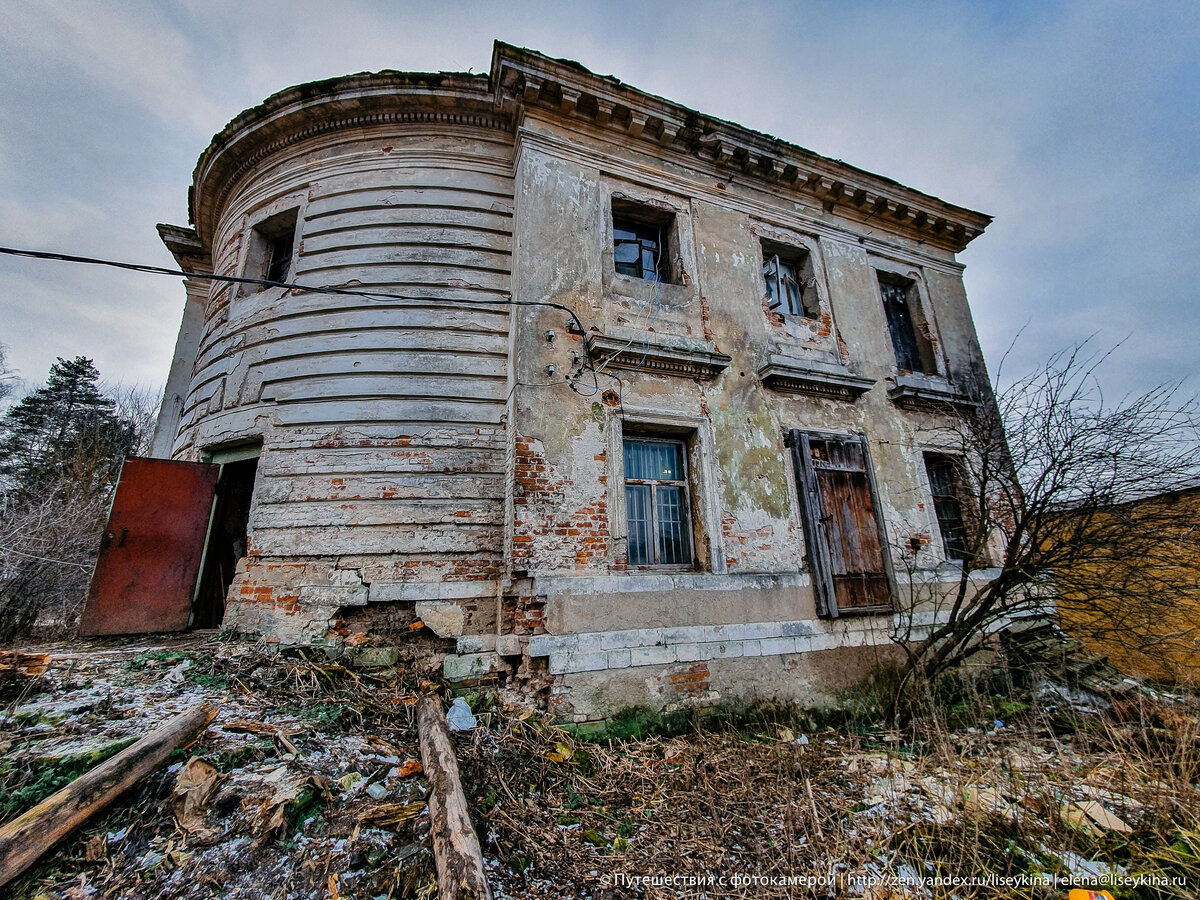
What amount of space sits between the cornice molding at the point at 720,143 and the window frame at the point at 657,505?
14.9 ft

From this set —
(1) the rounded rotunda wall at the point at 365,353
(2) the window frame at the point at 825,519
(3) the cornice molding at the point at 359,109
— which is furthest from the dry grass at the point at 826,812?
(3) the cornice molding at the point at 359,109

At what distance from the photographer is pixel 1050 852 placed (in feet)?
9.18

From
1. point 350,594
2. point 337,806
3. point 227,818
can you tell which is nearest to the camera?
point 227,818

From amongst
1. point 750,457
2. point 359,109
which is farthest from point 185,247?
point 750,457

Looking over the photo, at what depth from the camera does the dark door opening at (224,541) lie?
607 centimetres

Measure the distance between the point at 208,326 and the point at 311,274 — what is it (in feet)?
7.96

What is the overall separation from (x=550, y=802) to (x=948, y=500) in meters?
7.66

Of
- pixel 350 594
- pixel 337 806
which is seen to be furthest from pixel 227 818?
pixel 350 594

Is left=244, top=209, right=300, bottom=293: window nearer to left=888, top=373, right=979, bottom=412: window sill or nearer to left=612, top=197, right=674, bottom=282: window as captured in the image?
left=612, top=197, right=674, bottom=282: window

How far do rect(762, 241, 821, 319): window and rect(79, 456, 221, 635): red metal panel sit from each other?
8.39m

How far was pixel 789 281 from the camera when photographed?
806 cm

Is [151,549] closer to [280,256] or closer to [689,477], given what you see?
[280,256]

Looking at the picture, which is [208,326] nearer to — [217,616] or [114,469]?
[217,616]

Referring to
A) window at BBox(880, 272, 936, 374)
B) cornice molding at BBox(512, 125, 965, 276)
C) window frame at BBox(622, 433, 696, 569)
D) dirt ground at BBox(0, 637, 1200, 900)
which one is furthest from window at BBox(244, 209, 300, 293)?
window at BBox(880, 272, 936, 374)
